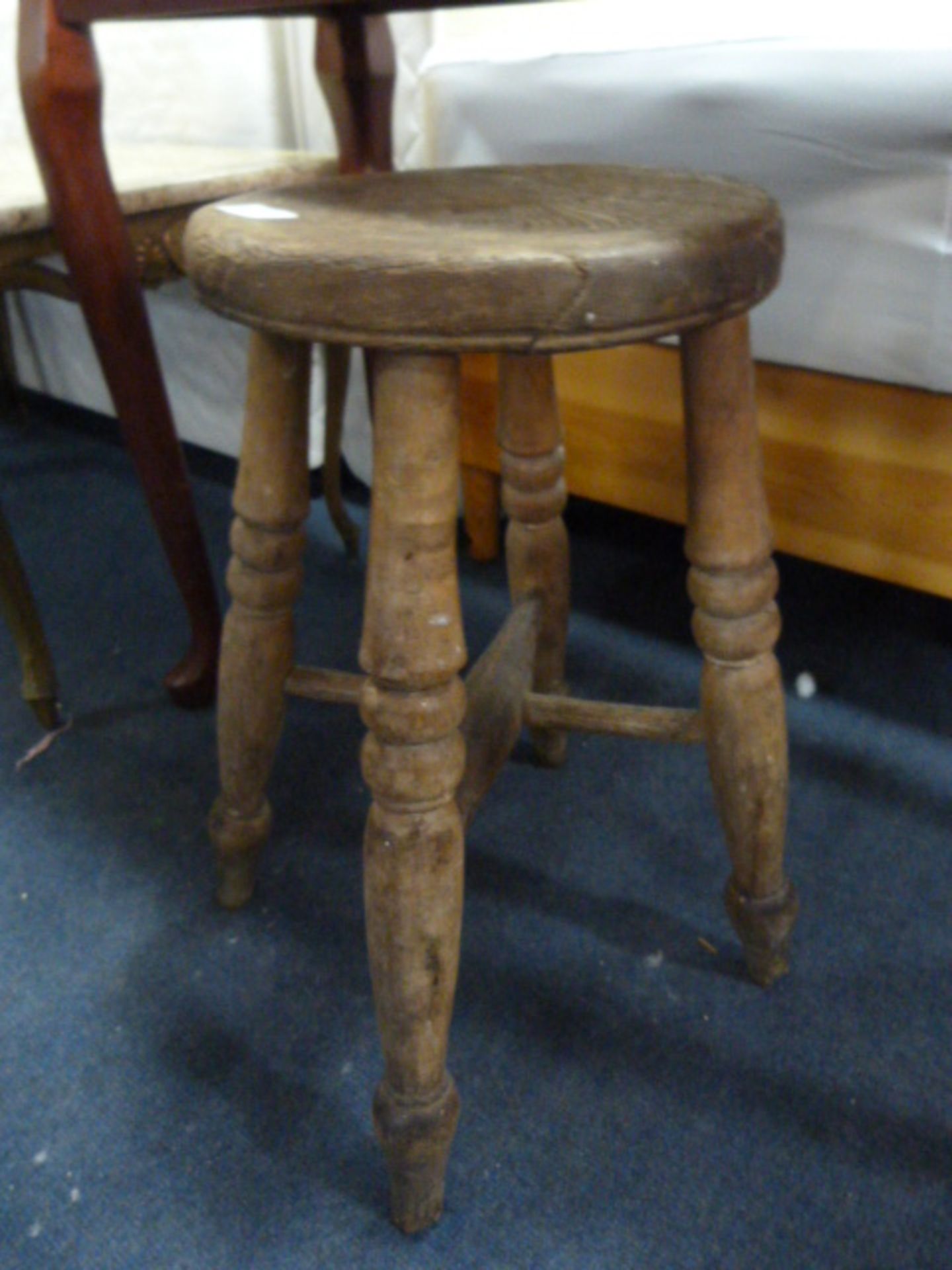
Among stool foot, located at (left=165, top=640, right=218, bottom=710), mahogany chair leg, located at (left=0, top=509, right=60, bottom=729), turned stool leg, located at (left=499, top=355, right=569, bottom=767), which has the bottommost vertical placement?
stool foot, located at (left=165, top=640, right=218, bottom=710)

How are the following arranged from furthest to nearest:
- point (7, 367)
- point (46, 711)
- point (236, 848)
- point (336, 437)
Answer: point (7, 367)
point (336, 437)
point (46, 711)
point (236, 848)

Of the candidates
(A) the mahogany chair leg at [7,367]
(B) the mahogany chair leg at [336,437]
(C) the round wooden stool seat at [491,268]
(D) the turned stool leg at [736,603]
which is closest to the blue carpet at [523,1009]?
(D) the turned stool leg at [736,603]

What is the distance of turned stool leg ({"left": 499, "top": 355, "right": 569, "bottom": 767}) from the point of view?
77cm

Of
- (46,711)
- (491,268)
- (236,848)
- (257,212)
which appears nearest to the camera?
(491,268)

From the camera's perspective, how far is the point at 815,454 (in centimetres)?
95

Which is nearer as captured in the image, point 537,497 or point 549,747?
point 537,497

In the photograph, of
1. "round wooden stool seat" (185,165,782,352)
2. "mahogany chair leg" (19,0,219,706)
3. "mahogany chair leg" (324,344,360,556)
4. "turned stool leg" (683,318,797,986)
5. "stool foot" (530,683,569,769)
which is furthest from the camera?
"mahogany chair leg" (324,344,360,556)

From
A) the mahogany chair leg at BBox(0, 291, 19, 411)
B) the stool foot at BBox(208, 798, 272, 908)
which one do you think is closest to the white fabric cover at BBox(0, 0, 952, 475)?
the stool foot at BBox(208, 798, 272, 908)

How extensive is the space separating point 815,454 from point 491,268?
1.91ft

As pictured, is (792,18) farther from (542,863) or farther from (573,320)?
(542,863)

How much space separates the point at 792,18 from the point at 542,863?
2.30ft

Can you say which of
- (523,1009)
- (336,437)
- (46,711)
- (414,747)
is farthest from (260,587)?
(336,437)

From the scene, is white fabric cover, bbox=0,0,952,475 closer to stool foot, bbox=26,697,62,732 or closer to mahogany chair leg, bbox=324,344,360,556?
mahogany chair leg, bbox=324,344,360,556

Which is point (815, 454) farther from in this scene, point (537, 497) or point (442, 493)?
point (442, 493)
